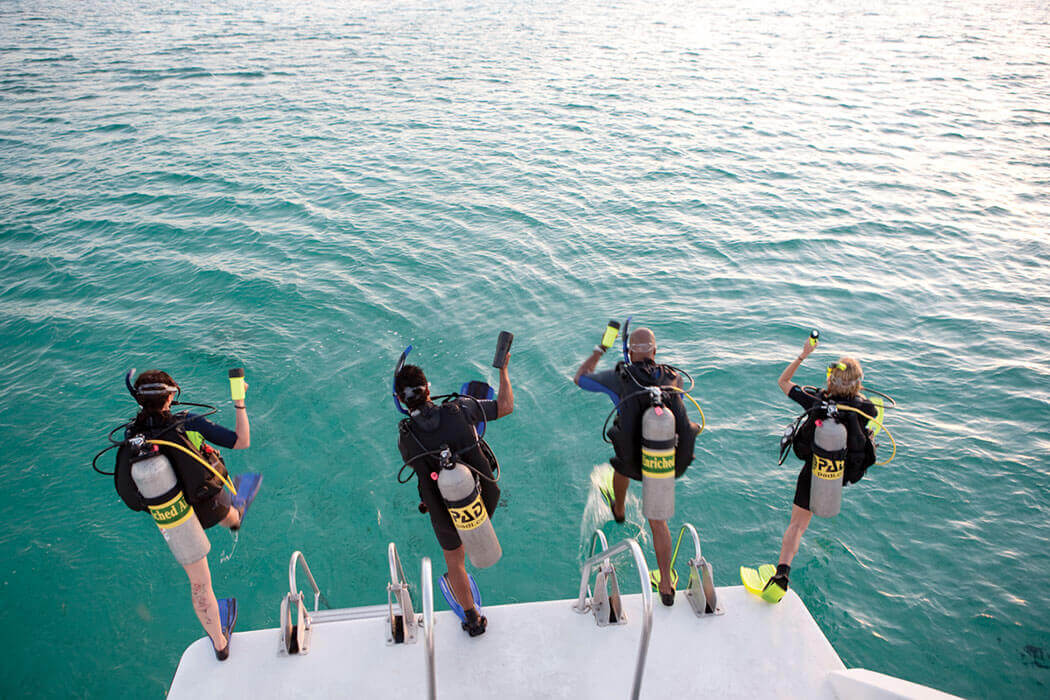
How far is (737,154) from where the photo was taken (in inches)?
763

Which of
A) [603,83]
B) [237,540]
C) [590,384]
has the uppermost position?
[603,83]

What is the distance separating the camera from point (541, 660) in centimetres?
446

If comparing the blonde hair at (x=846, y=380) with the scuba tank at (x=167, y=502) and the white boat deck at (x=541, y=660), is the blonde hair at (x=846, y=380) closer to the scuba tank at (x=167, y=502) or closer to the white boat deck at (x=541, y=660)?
the white boat deck at (x=541, y=660)

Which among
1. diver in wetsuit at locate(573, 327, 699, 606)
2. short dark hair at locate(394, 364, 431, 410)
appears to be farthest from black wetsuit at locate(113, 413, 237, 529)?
diver in wetsuit at locate(573, 327, 699, 606)

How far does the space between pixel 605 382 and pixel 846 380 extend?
6.21 ft

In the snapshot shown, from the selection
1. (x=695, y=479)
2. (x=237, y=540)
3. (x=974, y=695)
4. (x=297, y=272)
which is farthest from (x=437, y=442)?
(x=297, y=272)

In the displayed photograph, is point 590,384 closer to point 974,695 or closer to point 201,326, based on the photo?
point 974,695

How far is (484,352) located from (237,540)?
4.51 metres

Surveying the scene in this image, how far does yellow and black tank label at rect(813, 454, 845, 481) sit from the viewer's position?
16.3 ft

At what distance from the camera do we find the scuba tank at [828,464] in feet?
16.0

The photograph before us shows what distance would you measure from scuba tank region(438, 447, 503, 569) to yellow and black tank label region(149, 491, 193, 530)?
71.6 inches

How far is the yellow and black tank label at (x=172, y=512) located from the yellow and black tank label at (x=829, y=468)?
4.72 metres

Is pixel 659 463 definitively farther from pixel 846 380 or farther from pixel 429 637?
pixel 429 637

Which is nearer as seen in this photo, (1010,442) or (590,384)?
(590,384)
